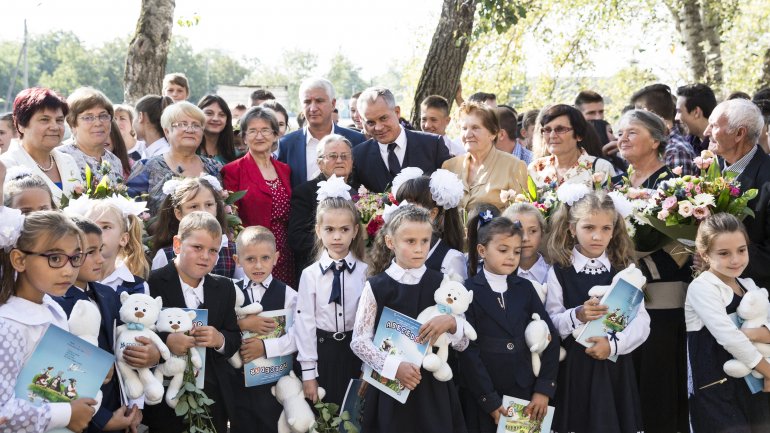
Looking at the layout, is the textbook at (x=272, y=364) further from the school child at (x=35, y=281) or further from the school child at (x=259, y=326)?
the school child at (x=35, y=281)

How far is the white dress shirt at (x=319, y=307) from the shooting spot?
526cm

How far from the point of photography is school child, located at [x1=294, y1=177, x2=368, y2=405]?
5285 mm

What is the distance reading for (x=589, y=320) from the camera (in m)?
5.17

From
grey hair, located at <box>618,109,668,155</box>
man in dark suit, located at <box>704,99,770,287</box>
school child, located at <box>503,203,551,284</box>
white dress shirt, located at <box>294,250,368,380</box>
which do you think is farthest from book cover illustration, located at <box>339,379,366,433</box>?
grey hair, located at <box>618,109,668,155</box>

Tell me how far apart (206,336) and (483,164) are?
102 inches

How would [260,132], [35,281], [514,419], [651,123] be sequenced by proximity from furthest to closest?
[260,132] → [651,123] → [514,419] → [35,281]

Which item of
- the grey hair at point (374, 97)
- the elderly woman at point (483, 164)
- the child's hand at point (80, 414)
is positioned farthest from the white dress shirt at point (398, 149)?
the child's hand at point (80, 414)

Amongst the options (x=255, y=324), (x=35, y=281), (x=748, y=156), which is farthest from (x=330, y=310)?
(x=748, y=156)

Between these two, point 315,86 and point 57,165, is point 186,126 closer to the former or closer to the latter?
point 57,165

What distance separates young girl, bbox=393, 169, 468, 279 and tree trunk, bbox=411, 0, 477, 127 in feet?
14.2

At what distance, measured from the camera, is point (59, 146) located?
22.0 ft

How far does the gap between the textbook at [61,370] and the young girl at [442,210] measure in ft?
7.41

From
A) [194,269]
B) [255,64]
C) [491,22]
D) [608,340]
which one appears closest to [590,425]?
[608,340]

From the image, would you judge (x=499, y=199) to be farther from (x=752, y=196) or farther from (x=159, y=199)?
(x=159, y=199)
